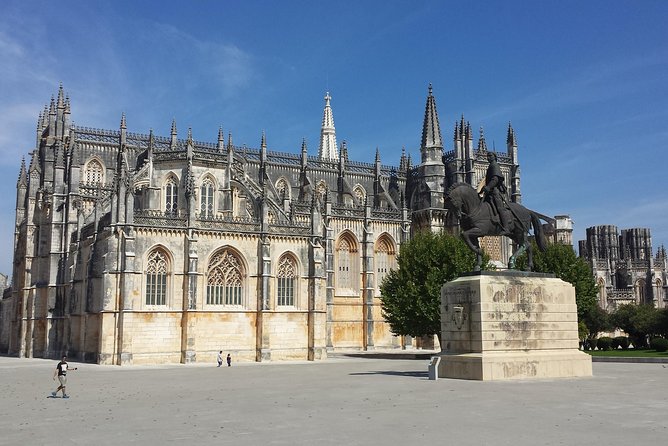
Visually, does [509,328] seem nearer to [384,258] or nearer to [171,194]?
[171,194]

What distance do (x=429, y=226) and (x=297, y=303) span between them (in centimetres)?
2387

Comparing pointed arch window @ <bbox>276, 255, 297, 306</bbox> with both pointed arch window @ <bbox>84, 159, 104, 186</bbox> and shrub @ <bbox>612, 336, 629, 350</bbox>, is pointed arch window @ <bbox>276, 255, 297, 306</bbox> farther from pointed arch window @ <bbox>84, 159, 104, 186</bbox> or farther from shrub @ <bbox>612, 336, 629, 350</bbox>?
shrub @ <bbox>612, 336, 629, 350</bbox>

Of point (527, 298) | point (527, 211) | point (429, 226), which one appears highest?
point (429, 226)

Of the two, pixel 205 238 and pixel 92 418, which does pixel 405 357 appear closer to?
pixel 205 238

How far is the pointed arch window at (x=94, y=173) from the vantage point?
61219 millimetres

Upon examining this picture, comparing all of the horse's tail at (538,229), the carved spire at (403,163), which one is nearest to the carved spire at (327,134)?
the carved spire at (403,163)

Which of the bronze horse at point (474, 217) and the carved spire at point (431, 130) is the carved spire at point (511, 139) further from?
the bronze horse at point (474, 217)

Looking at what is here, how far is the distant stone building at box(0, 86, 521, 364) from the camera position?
Answer: 44844 millimetres

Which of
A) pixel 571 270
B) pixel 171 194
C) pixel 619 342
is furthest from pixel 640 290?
pixel 171 194

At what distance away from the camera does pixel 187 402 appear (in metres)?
20.4

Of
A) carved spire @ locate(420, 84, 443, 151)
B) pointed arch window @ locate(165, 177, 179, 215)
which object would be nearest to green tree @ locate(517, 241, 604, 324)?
carved spire @ locate(420, 84, 443, 151)

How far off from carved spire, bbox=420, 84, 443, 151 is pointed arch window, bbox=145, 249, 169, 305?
35.3 m

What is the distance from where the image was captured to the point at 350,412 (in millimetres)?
17156

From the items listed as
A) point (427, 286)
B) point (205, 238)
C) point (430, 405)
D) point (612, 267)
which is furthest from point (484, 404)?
point (612, 267)
